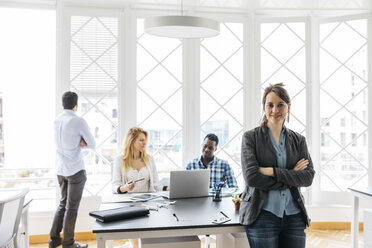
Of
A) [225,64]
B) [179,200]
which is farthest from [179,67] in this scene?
[179,200]

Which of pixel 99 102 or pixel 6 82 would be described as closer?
pixel 99 102

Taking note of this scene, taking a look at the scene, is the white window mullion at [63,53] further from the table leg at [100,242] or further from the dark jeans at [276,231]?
the dark jeans at [276,231]

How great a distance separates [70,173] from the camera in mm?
3812

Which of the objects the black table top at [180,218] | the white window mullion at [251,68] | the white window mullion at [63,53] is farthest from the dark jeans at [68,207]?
the white window mullion at [251,68]

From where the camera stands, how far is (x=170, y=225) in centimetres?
225

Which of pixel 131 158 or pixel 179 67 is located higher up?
pixel 179 67

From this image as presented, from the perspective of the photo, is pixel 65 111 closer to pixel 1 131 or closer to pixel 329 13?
pixel 1 131

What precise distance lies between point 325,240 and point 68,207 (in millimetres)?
2882

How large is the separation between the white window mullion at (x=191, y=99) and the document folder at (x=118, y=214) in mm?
2107

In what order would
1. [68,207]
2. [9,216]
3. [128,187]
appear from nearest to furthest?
[9,216], [128,187], [68,207]

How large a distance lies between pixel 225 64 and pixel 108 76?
1435 millimetres

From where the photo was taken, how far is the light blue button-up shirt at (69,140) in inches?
148

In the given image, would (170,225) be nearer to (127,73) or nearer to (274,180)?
(274,180)

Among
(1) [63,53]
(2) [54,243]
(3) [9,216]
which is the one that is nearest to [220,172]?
(2) [54,243]
